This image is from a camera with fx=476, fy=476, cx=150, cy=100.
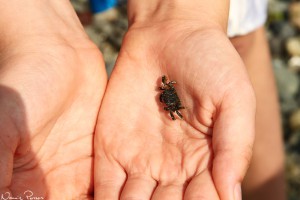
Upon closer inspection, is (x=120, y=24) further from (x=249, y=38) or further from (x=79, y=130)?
(x=79, y=130)

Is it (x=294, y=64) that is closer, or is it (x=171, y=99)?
(x=171, y=99)

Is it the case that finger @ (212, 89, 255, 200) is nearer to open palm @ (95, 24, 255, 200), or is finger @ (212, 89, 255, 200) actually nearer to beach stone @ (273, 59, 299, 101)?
open palm @ (95, 24, 255, 200)

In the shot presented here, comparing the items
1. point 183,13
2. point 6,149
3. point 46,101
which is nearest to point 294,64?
point 183,13

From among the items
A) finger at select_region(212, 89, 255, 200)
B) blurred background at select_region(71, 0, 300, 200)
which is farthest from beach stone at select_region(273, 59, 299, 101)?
finger at select_region(212, 89, 255, 200)

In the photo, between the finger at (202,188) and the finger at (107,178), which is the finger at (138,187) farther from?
the finger at (202,188)

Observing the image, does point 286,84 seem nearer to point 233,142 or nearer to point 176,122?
point 176,122

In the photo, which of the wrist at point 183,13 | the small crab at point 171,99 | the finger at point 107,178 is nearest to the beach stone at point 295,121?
the wrist at point 183,13
